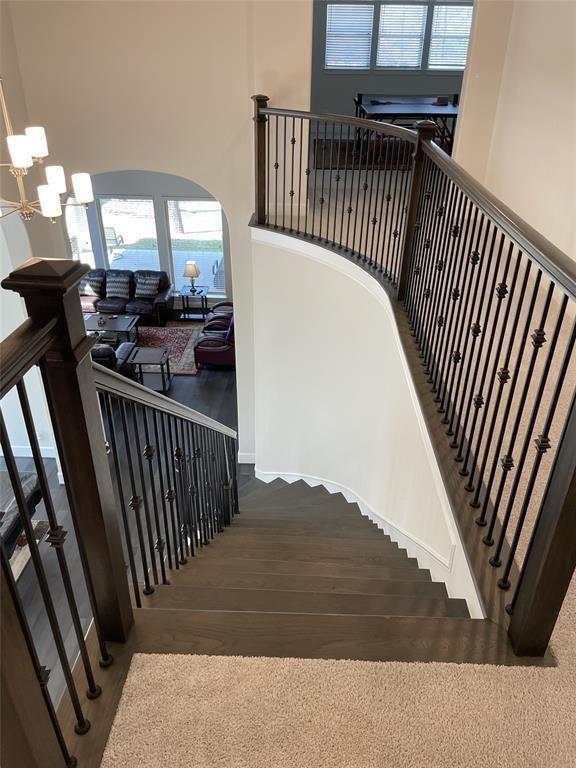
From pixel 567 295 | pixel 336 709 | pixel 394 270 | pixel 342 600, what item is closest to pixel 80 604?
pixel 342 600

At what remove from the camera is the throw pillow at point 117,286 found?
11875mm

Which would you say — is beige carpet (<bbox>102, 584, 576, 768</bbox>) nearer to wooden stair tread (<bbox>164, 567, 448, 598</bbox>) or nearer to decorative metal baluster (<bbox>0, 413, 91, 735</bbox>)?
decorative metal baluster (<bbox>0, 413, 91, 735</bbox>)

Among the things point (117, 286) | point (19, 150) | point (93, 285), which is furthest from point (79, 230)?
point (19, 150)

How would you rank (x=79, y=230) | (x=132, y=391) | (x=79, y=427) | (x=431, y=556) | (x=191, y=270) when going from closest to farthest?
(x=79, y=427) → (x=132, y=391) → (x=431, y=556) → (x=191, y=270) → (x=79, y=230)

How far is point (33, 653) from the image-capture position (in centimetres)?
129

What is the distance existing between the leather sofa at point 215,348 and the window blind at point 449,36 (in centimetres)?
635

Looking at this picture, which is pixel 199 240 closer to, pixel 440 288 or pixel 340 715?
pixel 440 288

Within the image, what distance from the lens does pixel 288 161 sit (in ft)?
20.5

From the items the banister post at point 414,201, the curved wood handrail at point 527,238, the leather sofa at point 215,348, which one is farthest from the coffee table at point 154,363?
→ the curved wood handrail at point 527,238

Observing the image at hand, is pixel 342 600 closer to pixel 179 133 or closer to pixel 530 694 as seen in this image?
pixel 530 694

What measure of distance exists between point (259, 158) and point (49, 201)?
2.05 metres

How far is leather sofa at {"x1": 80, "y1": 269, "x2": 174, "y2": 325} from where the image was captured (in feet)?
38.4

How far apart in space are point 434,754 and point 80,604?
5.25 meters

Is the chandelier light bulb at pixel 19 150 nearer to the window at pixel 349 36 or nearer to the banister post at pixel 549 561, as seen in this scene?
the banister post at pixel 549 561
